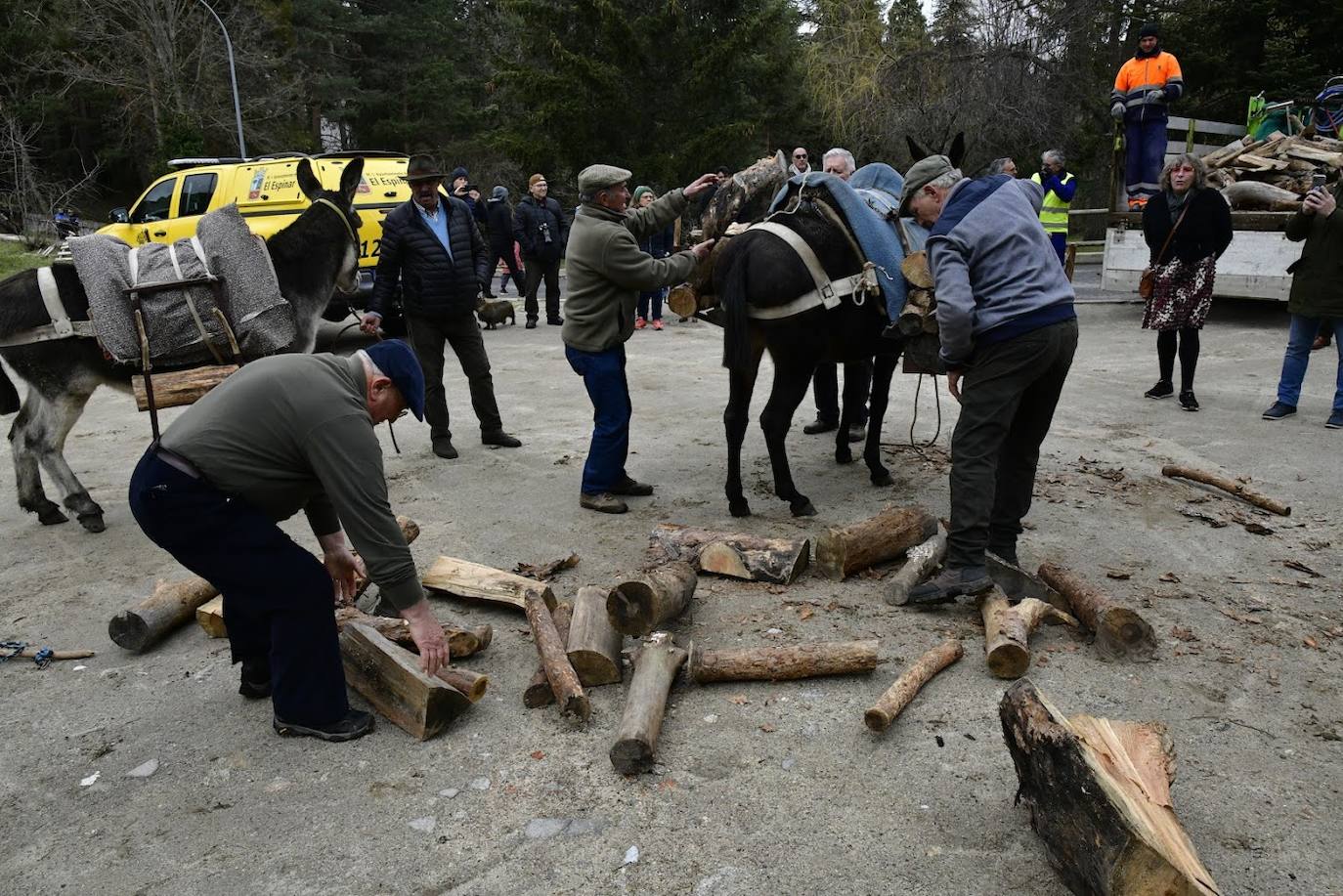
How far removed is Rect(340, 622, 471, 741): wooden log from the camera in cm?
327

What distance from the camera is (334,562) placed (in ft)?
12.1

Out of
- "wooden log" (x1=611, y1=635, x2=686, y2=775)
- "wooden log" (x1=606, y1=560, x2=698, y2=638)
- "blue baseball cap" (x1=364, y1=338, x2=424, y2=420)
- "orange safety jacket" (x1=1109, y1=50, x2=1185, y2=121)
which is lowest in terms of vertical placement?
"wooden log" (x1=611, y1=635, x2=686, y2=775)

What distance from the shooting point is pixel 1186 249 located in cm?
745

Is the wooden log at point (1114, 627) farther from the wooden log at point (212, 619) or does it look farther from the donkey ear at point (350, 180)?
the donkey ear at point (350, 180)

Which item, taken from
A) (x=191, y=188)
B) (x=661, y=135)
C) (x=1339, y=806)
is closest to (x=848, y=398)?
(x=1339, y=806)

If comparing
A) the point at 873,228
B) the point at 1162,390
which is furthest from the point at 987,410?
the point at 1162,390

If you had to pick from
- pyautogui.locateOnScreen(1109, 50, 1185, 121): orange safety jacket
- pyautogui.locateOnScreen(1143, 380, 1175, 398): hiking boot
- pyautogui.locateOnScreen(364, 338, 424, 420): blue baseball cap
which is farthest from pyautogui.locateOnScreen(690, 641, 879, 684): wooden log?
pyautogui.locateOnScreen(1109, 50, 1185, 121): orange safety jacket

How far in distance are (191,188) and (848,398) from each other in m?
9.77

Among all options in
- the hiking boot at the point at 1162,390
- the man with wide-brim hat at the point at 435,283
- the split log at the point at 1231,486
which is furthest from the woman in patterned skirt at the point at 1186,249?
the man with wide-brim hat at the point at 435,283

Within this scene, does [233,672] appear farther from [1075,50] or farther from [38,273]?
[1075,50]

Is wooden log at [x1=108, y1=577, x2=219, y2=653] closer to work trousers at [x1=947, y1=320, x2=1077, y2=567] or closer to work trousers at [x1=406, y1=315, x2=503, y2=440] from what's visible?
work trousers at [x1=406, y1=315, x2=503, y2=440]

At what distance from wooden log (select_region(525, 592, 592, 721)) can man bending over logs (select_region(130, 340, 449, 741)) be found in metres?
0.52

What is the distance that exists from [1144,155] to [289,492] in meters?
12.9

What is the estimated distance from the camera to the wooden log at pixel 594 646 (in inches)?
140
